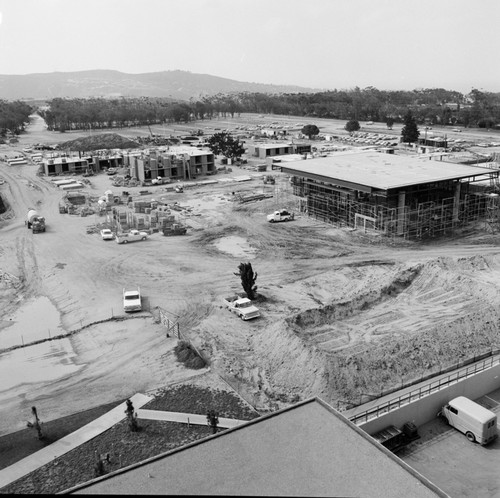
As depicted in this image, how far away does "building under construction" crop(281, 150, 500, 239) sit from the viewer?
94.6 feet

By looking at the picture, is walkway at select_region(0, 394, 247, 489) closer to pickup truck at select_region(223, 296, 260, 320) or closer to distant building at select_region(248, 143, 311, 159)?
pickup truck at select_region(223, 296, 260, 320)

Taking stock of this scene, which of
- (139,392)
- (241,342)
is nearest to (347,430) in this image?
(139,392)

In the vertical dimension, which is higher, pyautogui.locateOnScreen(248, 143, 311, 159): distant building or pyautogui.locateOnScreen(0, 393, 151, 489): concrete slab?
pyautogui.locateOnScreen(248, 143, 311, 159): distant building

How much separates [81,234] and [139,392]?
1857cm

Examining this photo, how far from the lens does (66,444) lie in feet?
40.3

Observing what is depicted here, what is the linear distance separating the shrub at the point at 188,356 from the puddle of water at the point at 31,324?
191 inches

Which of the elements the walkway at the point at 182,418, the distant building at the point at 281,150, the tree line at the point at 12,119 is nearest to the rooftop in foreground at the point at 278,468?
the walkway at the point at 182,418

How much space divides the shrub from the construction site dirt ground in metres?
0.32

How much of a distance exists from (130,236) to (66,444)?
59.1ft

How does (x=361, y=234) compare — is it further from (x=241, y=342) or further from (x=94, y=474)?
(x=94, y=474)

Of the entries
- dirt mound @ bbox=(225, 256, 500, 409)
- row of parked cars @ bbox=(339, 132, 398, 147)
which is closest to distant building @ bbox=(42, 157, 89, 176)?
row of parked cars @ bbox=(339, 132, 398, 147)

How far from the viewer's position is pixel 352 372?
1414cm

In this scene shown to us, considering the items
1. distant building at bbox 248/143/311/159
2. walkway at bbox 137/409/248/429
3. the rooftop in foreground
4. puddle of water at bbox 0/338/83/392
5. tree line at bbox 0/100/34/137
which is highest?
tree line at bbox 0/100/34/137

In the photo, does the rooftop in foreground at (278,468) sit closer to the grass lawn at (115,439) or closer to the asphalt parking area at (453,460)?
the asphalt parking area at (453,460)
